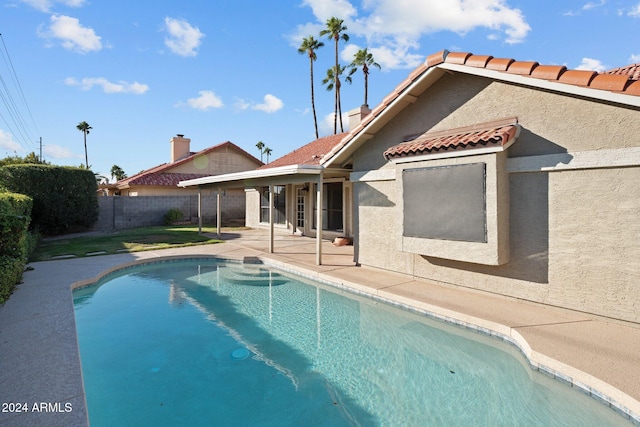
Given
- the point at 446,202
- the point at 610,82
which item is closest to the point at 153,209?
the point at 446,202

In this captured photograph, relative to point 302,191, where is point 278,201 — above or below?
below

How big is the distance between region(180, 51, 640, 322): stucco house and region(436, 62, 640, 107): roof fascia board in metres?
0.02

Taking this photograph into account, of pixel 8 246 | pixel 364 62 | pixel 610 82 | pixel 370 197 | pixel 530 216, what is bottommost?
pixel 8 246

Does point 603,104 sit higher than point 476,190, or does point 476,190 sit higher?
point 603,104

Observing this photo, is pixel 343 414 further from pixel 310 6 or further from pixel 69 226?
pixel 69 226

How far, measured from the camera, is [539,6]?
1059cm

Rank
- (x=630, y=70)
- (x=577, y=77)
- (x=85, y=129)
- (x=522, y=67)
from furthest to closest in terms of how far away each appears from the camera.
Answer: (x=85, y=129) → (x=630, y=70) → (x=522, y=67) → (x=577, y=77)

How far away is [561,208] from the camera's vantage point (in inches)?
251

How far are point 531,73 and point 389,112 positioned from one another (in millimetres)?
3477

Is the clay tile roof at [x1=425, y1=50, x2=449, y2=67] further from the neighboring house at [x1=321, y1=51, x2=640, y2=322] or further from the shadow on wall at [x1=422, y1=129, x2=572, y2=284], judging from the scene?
the shadow on wall at [x1=422, y1=129, x2=572, y2=284]

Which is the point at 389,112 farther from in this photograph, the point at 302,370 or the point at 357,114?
the point at 302,370

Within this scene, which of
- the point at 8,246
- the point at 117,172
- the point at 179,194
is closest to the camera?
the point at 8,246

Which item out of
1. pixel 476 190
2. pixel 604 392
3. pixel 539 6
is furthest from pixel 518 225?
pixel 539 6

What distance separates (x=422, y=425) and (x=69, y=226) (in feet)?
75.2
